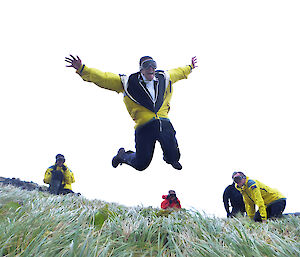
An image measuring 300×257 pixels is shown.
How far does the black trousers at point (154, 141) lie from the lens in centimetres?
400

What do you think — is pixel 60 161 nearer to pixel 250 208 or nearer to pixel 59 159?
pixel 59 159

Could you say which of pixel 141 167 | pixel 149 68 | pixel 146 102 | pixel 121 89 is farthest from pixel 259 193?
pixel 121 89

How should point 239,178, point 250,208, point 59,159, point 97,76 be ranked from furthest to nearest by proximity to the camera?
1. point 59,159
2. point 250,208
3. point 239,178
4. point 97,76

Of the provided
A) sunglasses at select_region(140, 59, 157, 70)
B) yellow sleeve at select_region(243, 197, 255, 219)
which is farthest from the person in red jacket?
sunglasses at select_region(140, 59, 157, 70)

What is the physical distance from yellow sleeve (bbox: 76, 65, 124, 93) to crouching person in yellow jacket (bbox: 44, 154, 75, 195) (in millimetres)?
6619

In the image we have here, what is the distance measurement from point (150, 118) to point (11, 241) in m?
2.80

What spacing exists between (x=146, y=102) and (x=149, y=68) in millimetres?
606

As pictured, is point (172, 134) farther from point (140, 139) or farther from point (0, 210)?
point (0, 210)

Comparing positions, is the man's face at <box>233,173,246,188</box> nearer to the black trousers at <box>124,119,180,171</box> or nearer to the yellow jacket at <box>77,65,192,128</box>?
the black trousers at <box>124,119,180,171</box>

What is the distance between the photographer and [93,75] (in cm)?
391

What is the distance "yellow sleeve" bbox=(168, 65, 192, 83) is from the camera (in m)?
4.60

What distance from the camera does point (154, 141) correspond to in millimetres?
4184

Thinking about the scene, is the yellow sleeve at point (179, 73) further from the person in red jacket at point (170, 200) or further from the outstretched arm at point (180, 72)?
the person in red jacket at point (170, 200)

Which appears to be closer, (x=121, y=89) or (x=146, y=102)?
(x=146, y=102)
